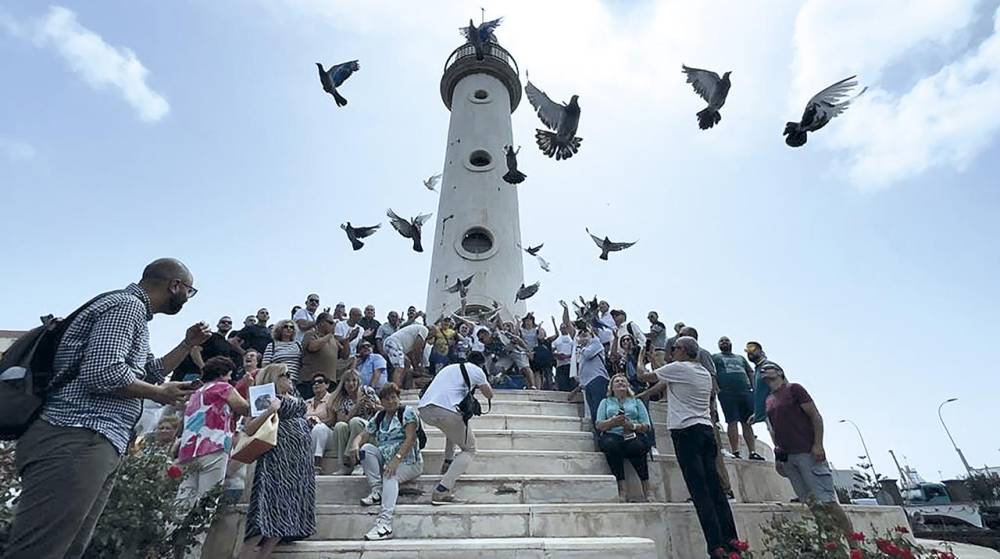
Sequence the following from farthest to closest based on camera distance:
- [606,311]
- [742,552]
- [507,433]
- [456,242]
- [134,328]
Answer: [456,242] → [606,311] → [507,433] → [742,552] → [134,328]

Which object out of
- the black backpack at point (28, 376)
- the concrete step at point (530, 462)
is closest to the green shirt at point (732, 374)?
the concrete step at point (530, 462)

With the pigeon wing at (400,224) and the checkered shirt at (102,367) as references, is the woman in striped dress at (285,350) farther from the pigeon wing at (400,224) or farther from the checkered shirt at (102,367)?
the pigeon wing at (400,224)

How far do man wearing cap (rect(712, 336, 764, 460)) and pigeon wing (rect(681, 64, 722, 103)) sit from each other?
3842 mm

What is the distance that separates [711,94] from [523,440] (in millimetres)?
5618

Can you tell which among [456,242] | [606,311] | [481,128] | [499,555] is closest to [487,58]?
[481,128]

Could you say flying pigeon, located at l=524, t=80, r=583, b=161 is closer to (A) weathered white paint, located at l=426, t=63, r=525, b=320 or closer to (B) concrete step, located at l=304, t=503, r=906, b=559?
(B) concrete step, located at l=304, t=503, r=906, b=559

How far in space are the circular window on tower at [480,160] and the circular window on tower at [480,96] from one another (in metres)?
3.17

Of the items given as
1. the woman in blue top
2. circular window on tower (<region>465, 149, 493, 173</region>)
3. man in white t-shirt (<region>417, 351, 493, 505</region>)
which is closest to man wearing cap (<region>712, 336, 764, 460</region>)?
the woman in blue top

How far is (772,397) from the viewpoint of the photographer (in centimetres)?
534

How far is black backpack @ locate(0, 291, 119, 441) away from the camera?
2.18 metres

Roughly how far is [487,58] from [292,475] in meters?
21.7

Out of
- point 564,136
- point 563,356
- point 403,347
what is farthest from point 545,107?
point 403,347

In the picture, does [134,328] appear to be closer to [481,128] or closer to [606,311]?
[606,311]

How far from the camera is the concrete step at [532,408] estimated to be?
793cm
